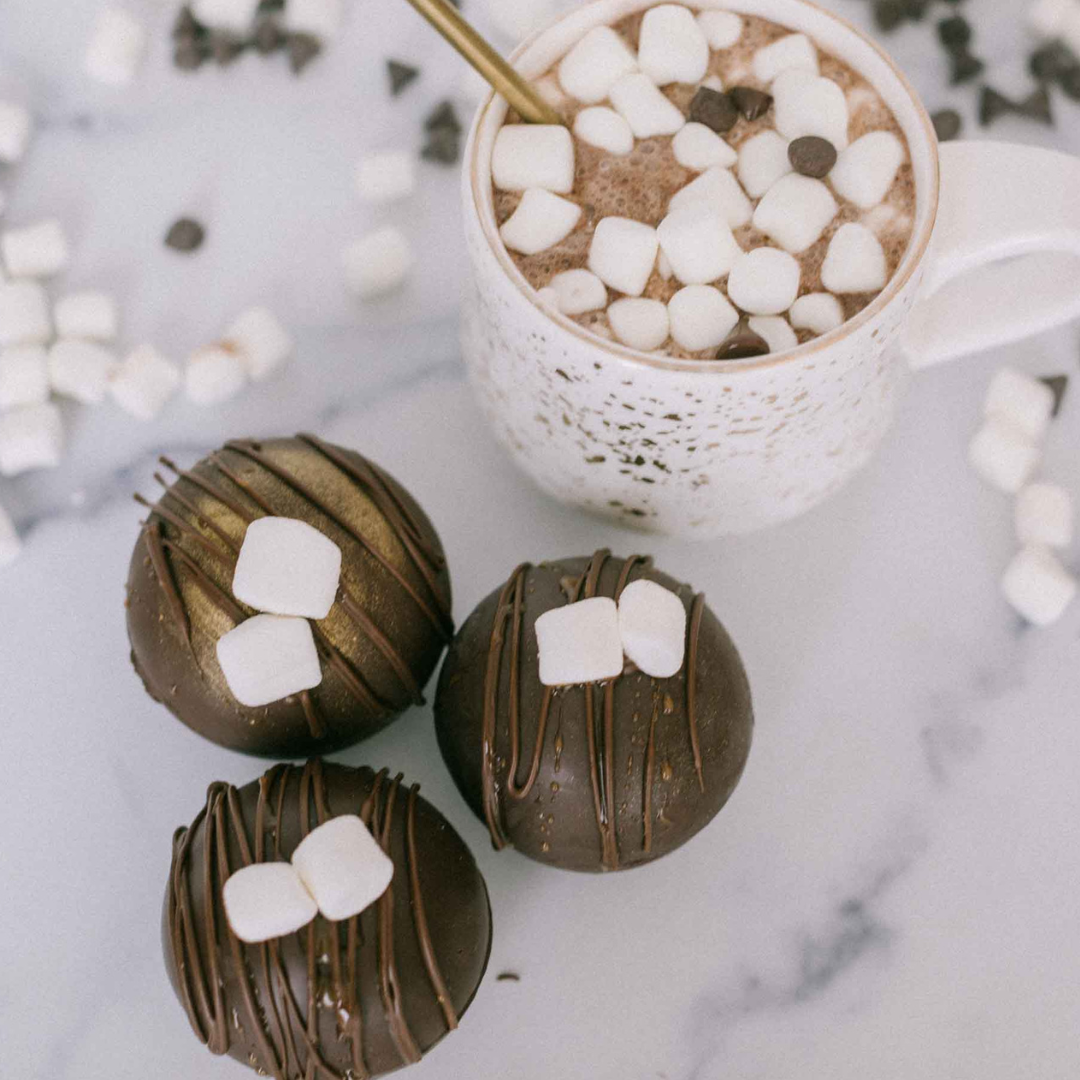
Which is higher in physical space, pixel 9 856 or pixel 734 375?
pixel 734 375

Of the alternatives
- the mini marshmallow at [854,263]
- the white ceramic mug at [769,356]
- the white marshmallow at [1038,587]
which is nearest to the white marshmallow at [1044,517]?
the white marshmallow at [1038,587]

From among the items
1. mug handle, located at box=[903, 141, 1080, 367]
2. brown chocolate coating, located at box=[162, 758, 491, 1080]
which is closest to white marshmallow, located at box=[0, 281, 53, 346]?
brown chocolate coating, located at box=[162, 758, 491, 1080]

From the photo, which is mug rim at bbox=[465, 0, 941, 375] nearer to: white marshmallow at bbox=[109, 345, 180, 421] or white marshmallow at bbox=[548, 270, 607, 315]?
white marshmallow at bbox=[548, 270, 607, 315]

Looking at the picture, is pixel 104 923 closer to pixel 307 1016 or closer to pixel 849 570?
pixel 307 1016

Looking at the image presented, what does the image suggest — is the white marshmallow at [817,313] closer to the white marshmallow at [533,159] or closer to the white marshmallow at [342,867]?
the white marshmallow at [533,159]

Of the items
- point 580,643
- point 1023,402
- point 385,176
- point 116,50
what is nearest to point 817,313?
point 580,643

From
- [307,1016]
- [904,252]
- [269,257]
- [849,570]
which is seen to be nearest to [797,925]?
[849,570]
